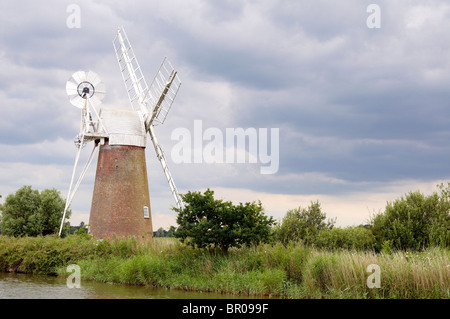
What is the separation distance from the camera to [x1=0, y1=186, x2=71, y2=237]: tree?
36625 mm

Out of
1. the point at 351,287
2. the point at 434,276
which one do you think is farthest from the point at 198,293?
the point at 434,276

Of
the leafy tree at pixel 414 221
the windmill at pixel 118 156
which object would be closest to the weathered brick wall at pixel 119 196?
the windmill at pixel 118 156

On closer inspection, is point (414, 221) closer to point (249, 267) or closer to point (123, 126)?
point (249, 267)

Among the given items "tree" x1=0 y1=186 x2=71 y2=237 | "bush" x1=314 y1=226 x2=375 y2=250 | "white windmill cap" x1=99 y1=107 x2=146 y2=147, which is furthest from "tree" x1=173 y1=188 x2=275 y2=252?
"tree" x1=0 y1=186 x2=71 y2=237

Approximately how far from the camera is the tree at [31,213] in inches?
1442

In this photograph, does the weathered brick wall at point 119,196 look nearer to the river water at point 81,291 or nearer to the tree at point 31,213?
the river water at point 81,291

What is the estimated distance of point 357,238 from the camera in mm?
26531

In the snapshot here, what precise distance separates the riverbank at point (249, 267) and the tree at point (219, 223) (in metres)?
0.66

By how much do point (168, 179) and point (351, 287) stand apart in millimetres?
18749

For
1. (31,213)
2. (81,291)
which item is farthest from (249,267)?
(31,213)

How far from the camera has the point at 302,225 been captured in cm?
2714
